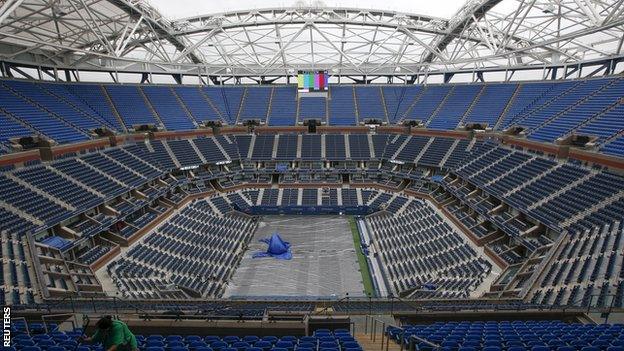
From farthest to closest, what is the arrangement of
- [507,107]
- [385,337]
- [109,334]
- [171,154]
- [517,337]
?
[507,107] < [171,154] < [385,337] < [517,337] < [109,334]

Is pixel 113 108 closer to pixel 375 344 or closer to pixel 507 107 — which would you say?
pixel 375 344

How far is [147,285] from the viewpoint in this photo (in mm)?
24094

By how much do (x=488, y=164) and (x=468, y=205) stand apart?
7.25 m

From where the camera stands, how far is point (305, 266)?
29.8 m

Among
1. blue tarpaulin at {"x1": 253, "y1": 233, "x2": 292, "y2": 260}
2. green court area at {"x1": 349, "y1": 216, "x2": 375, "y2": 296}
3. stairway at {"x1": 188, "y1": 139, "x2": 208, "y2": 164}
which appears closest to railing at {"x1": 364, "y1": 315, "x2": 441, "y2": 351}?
green court area at {"x1": 349, "y1": 216, "x2": 375, "y2": 296}

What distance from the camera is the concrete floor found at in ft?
85.6

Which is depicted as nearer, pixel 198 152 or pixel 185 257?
pixel 185 257

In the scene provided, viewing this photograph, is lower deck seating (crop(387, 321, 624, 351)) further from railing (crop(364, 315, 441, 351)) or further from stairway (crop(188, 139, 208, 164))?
stairway (crop(188, 139, 208, 164))

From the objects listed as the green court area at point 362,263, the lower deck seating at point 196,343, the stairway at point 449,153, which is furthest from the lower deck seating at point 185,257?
the stairway at point 449,153

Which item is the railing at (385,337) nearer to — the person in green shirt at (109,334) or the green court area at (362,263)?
the person in green shirt at (109,334)

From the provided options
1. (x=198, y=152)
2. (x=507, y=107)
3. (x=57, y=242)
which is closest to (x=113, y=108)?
(x=198, y=152)

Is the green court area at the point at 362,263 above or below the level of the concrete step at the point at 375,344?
below

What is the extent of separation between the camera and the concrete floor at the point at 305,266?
26078 millimetres

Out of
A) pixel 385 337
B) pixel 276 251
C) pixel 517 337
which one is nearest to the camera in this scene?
pixel 517 337
